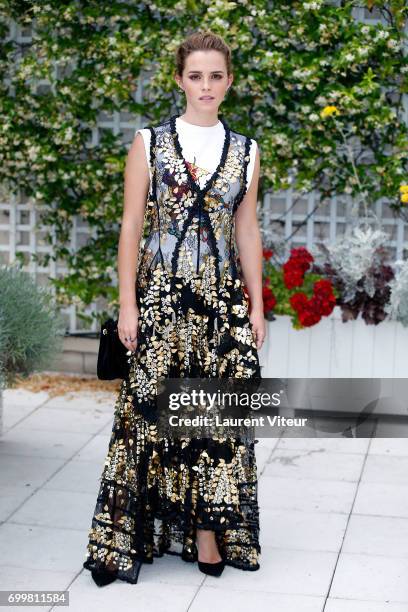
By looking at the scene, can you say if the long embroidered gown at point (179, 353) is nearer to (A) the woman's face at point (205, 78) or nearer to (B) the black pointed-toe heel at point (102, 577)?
(B) the black pointed-toe heel at point (102, 577)

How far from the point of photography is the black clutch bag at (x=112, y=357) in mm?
3570

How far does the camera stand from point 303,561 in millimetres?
3764

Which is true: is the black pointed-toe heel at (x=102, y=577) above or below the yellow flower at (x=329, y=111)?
below

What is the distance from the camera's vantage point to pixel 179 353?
350 centimetres

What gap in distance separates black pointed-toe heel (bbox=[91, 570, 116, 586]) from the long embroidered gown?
18mm

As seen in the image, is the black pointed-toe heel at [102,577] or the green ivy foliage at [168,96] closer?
the black pointed-toe heel at [102,577]

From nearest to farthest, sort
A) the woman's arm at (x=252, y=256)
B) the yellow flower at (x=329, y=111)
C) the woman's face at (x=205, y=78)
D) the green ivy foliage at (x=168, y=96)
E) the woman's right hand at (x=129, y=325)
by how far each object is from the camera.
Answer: the woman's face at (x=205, y=78)
the woman's right hand at (x=129, y=325)
the woman's arm at (x=252, y=256)
the yellow flower at (x=329, y=111)
the green ivy foliage at (x=168, y=96)

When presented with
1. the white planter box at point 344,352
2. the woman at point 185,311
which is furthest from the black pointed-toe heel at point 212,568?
the white planter box at point 344,352

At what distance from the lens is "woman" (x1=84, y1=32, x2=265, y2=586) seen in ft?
11.3

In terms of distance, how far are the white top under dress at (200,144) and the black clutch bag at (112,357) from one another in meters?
0.58

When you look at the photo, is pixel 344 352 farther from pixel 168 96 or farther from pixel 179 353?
pixel 179 353

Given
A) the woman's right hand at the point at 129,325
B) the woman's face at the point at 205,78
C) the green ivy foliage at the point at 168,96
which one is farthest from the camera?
the green ivy foliage at the point at 168,96

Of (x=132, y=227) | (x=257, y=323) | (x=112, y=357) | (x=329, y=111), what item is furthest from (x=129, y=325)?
(x=329, y=111)

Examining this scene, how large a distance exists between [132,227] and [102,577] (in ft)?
3.66
